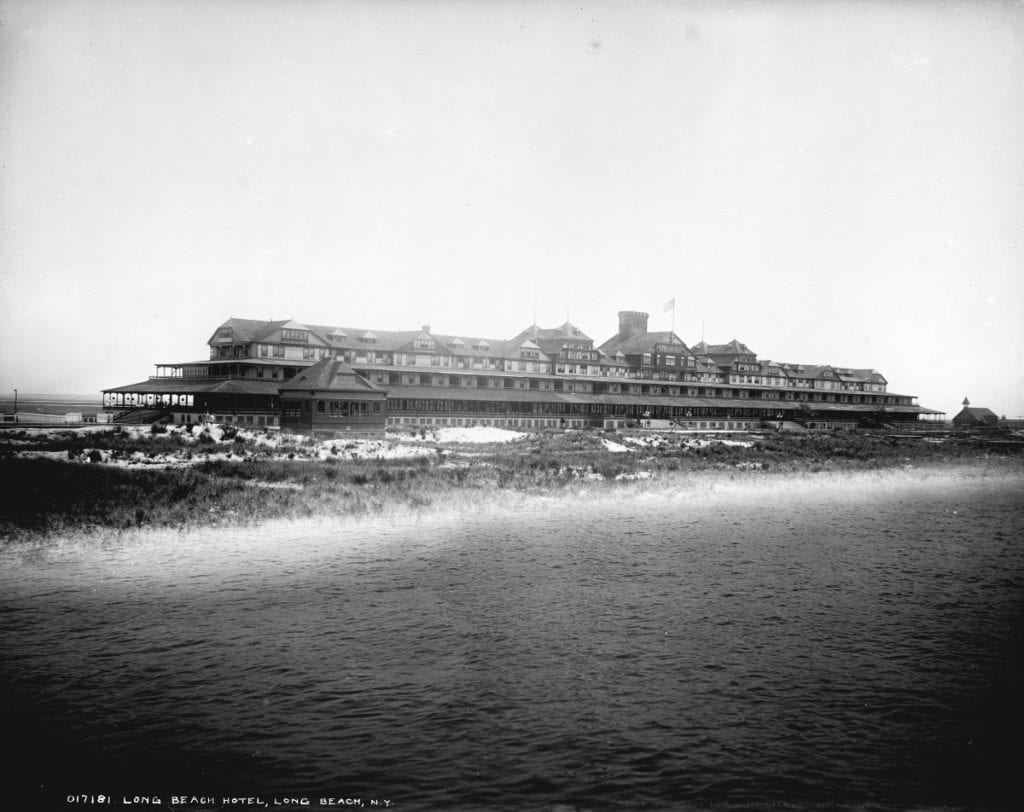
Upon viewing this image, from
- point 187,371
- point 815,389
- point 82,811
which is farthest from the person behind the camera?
point 815,389

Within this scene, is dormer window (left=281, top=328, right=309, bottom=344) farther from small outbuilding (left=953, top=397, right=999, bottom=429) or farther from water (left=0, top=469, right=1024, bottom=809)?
small outbuilding (left=953, top=397, right=999, bottom=429)

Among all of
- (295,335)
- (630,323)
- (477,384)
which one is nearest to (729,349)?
(630,323)

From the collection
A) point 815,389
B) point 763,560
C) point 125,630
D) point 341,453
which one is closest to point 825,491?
point 763,560

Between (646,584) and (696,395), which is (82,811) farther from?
(696,395)

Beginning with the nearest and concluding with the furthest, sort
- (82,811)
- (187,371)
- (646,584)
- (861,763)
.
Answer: (82,811) → (861,763) → (646,584) → (187,371)

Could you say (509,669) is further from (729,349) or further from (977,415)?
(977,415)

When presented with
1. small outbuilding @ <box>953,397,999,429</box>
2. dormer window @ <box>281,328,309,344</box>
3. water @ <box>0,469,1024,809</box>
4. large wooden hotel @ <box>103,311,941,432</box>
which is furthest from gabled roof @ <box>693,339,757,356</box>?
water @ <box>0,469,1024,809</box>
